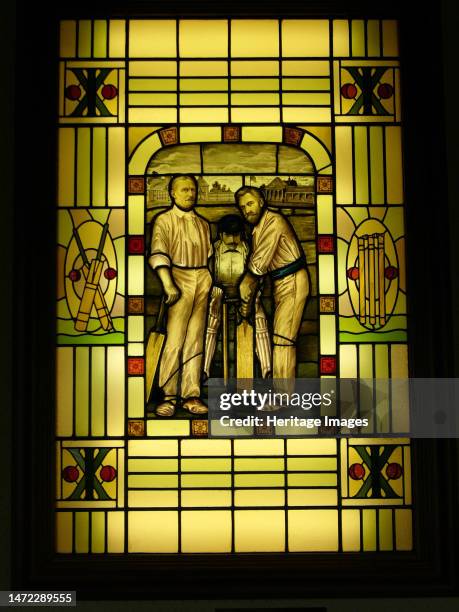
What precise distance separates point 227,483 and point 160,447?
266mm

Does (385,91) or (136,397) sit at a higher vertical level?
(385,91)

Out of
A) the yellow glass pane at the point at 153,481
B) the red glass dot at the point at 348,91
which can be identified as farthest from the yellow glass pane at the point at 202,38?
the yellow glass pane at the point at 153,481

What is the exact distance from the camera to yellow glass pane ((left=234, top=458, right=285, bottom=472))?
2.48 m

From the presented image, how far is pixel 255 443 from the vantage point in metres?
2.48

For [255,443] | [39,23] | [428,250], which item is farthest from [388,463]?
[39,23]

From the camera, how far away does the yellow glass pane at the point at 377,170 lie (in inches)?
100

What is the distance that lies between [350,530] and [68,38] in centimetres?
203

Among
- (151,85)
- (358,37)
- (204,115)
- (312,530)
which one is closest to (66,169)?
(151,85)

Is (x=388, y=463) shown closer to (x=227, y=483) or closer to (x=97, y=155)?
(x=227, y=483)

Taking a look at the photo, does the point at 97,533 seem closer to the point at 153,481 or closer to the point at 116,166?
the point at 153,481

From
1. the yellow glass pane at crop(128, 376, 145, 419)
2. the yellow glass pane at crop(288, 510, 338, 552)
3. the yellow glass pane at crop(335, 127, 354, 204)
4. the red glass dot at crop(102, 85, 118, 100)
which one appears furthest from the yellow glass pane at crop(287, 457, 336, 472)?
the red glass dot at crop(102, 85, 118, 100)

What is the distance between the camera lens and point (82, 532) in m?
2.45

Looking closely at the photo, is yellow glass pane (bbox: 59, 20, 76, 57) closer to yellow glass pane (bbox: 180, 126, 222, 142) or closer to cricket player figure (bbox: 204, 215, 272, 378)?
yellow glass pane (bbox: 180, 126, 222, 142)

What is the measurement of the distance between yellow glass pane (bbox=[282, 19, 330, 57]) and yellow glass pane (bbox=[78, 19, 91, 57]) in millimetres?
711
